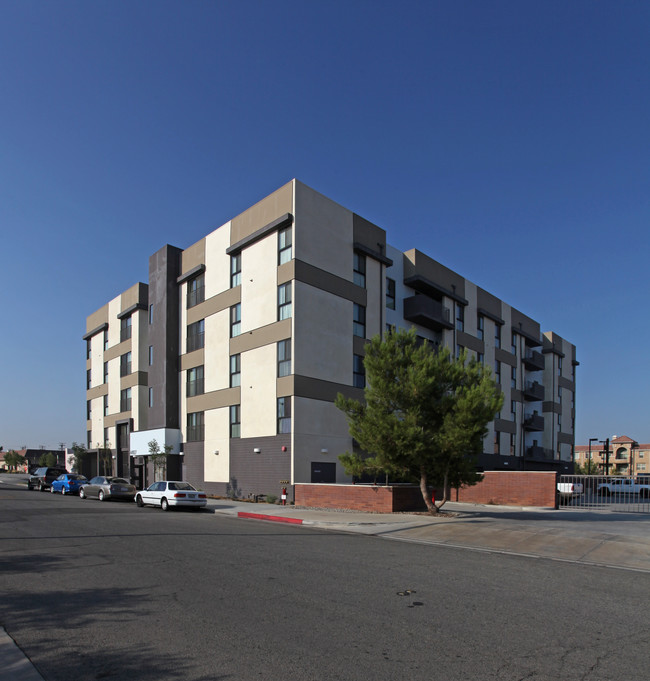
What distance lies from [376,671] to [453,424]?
1569 cm

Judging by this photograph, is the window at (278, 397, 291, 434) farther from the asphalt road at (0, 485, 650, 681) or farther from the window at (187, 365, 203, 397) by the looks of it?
the asphalt road at (0, 485, 650, 681)

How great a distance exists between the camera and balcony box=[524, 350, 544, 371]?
54406 mm

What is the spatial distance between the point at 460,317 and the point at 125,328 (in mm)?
27500

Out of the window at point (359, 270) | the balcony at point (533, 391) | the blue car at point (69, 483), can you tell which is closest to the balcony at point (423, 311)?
the window at point (359, 270)

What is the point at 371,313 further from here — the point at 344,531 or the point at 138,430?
the point at 138,430

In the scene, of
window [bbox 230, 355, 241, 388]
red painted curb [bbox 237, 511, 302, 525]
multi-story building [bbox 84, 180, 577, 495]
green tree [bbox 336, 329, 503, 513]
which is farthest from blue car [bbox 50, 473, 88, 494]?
green tree [bbox 336, 329, 503, 513]

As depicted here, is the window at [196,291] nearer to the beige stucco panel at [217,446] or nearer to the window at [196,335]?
the window at [196,335]

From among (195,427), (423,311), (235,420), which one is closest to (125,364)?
(195,427)

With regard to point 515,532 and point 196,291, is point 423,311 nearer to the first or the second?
point 196,291

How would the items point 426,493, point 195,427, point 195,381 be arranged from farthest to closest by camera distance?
point 195,381
point 195,427
point 426,493

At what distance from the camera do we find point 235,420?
32969 mm

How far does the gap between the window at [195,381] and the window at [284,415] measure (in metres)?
8.91

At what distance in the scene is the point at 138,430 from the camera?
1693 inches

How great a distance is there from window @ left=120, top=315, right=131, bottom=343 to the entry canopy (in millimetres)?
9572
